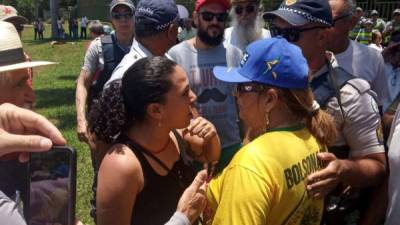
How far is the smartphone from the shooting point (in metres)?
1.62

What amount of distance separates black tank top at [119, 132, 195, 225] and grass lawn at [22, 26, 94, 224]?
9.17 ft

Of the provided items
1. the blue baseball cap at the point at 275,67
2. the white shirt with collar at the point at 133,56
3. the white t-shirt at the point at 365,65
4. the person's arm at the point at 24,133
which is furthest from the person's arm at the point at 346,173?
the white shirt with collar at the point at 133,56

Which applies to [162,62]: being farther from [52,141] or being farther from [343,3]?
[343,3]

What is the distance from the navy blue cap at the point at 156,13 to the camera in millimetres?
3270

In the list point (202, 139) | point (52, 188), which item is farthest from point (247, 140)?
point (52, 188)

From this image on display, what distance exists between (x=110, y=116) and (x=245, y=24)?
8.41ft

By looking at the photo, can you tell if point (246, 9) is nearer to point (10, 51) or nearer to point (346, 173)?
point (346, 173)

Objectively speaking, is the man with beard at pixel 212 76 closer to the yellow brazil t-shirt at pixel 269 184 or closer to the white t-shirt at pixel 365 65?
the white t-shirt at pixel 365 65

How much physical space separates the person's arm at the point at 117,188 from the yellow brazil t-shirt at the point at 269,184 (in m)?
0.35

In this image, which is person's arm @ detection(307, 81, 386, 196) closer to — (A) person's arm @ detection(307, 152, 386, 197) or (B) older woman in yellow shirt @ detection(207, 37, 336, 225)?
(A) person's arm @ detection(307, 152, 386, 197)

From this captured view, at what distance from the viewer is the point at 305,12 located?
2.56m

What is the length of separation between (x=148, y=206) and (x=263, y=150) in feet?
2.29

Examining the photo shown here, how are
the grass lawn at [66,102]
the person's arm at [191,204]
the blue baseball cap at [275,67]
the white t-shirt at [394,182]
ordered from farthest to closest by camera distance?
the grass lawn at [66,102], the white t-shirt at [394,182], the person's arm at [191,204], the blue baseball cap at [275,67]

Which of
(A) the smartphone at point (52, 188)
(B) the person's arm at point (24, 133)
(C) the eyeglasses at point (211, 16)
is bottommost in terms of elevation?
(A) the smartphone at point (52, 188)
